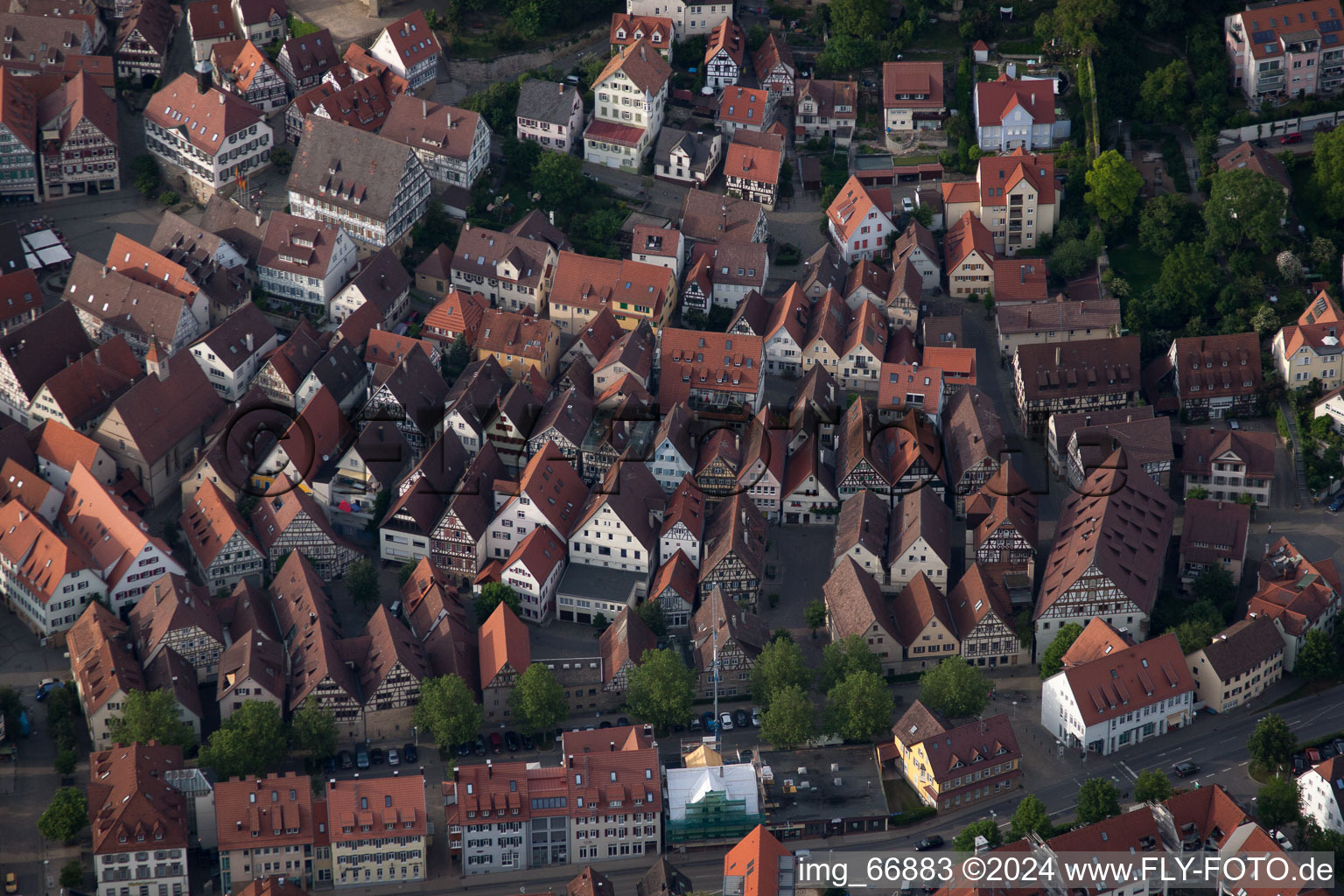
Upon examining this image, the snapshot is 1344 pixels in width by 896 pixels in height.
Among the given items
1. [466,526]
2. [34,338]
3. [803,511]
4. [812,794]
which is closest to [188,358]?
[34,338]

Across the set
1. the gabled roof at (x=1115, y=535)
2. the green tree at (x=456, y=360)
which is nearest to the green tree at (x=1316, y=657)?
the gabled roof at (x=1115, y=535)

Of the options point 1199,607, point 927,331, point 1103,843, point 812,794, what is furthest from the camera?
point 927,331

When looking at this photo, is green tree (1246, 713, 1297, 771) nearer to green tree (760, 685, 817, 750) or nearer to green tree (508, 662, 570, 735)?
green tree (760, 685, 817, 750)

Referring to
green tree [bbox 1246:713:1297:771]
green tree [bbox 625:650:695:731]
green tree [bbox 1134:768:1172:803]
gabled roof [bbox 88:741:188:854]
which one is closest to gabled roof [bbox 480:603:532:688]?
green tree [bbox 625:650:695:731]

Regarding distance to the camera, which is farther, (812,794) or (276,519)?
(276,519)

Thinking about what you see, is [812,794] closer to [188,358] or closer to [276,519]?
[276,519]

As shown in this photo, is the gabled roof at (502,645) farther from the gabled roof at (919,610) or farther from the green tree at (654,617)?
the gabled roof at (919,610)

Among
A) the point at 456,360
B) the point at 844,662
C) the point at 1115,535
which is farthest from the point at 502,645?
the point at 1115,535
